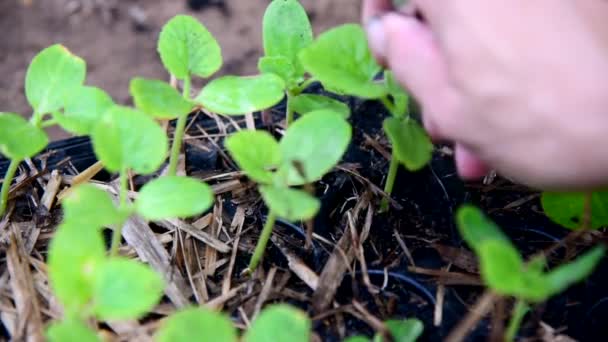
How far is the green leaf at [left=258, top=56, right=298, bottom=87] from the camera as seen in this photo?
27.5 inches

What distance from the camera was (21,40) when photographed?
1.72m

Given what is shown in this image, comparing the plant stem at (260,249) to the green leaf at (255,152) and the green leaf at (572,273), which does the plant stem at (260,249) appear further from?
the green leaf at (572,273)

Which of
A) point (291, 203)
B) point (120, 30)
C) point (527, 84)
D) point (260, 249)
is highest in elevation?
point (527, 84)

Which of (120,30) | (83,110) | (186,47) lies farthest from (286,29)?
(120,30)

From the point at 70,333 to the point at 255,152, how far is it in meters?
0.21

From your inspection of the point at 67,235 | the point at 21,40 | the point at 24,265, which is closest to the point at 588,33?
the point at 67,235

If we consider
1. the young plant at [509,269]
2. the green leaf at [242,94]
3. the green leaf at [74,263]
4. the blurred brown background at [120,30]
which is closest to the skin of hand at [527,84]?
the young plant at [509,269]

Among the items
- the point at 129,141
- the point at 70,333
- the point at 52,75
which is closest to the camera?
the point at 70,333

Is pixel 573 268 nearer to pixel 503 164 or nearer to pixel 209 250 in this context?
pixel 503 164

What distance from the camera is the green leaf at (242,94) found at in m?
0.66

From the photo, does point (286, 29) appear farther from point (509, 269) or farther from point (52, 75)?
point (509, 269)

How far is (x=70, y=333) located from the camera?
46 centimetres

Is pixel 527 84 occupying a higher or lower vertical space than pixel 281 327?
higher

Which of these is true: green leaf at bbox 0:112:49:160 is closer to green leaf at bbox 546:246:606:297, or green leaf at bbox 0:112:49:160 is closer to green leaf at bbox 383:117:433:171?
green leaf at bbox 383:117:433:171
